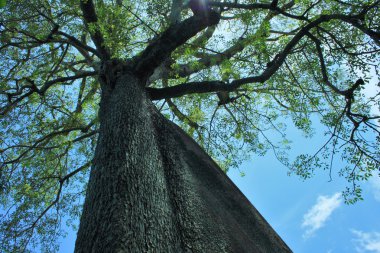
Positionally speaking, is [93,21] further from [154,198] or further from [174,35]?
[154,198]

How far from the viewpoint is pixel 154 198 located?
8.85ft

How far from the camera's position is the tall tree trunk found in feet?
7.52

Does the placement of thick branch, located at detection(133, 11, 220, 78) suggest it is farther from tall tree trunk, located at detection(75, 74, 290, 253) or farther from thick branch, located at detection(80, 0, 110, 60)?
thick branch, located at detection(80, 0, 110, 60)

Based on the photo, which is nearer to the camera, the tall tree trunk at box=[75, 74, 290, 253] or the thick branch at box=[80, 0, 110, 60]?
the tall tree trunk at box=[75, 74, 290, 253]

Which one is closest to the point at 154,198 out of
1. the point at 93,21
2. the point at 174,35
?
the point at 174,35

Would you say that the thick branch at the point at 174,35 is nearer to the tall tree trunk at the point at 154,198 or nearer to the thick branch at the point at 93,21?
the tall tree trunk at the point at 154,198

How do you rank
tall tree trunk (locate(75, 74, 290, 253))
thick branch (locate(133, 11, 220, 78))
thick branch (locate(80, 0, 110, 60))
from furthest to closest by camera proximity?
thick branch (locate(80, 0, 110, 60)) < thick branch (locate(133, 11, 220, 78)) < tall tree trunk (locate(75, 74, 290, 253))

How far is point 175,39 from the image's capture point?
502 centimetres

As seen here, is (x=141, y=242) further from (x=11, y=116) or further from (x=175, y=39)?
(x=11, y=116)

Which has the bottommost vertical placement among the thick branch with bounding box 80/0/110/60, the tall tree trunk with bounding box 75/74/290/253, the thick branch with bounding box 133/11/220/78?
the tall tree trunk with bounding box 75/74/290/253

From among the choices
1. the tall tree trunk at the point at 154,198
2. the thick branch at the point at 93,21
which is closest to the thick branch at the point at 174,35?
the tall tree trunk at the point at 154,198

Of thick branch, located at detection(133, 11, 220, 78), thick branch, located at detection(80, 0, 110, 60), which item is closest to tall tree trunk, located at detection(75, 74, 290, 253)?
thick branch, located at detection(133, 11, 220, 78)

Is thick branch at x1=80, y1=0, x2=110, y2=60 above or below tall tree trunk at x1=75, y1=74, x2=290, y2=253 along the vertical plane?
above

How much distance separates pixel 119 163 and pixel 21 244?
707 centimetres
